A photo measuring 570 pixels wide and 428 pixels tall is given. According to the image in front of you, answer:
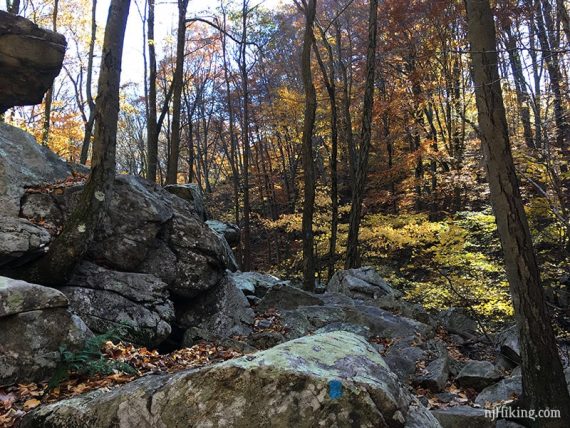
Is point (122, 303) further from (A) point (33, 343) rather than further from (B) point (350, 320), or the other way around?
(B) point (350, 320)

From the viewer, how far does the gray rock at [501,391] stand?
584cm

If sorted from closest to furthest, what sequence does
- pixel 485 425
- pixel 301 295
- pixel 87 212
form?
pixel 485 425, pixel 87 212, pixel 301 295

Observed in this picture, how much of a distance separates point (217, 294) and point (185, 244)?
116cm

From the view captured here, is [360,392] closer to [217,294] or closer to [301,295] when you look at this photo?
[217,294]

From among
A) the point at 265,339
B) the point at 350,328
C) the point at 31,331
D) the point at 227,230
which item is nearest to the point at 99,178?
the point at 31,331

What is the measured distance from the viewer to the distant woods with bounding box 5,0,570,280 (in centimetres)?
1315

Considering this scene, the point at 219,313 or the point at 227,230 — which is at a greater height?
the point at 227,230

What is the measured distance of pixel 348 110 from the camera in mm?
17109

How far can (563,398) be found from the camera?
4.90 meters

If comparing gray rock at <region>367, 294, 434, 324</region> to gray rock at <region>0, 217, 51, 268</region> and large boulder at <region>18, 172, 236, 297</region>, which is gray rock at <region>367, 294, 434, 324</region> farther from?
gray rock at <region>0, 217, 51, 268</region>

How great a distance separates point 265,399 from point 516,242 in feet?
13.6

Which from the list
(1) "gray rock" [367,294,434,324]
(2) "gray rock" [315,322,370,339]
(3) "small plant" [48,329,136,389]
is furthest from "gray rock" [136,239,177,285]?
(1) "gray rock" [367,294,434,324]

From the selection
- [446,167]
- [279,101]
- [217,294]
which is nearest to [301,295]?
[217,294]

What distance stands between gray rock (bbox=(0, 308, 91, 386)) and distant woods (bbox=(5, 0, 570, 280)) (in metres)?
8.48
